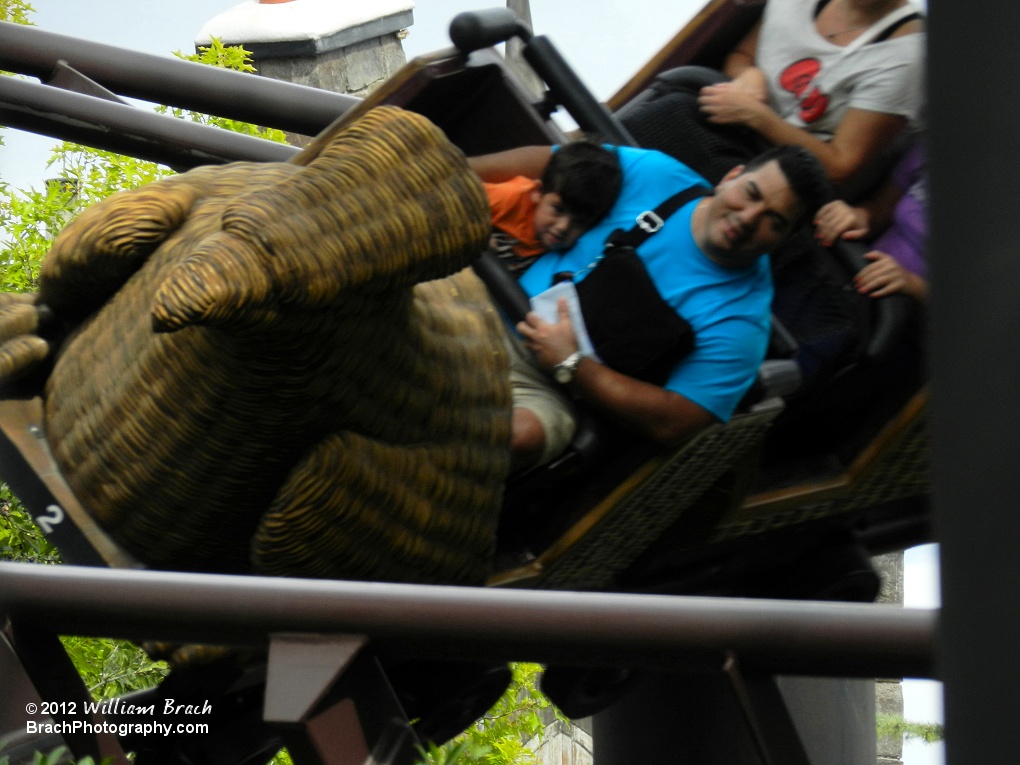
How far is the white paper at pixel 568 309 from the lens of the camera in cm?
152

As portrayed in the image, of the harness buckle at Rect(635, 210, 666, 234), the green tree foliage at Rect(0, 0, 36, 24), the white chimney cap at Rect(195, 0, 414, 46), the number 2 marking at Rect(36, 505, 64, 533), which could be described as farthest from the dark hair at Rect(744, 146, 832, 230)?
the white chimney cap at Rect(195, 0, 414, 46)

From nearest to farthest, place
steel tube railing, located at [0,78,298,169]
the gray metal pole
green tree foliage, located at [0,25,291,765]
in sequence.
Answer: the gray metal pole
steel tube railing, located at [0,78,298,169]
green tree foliage, located at [0,25,291,765]

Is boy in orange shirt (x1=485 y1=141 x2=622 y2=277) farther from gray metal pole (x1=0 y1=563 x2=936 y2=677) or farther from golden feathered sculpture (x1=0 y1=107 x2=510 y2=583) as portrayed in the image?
gray metal pole (x1=0 y1=563 x2=936 y2=677)

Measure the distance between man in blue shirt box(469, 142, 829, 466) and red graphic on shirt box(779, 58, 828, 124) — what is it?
0.54 feet

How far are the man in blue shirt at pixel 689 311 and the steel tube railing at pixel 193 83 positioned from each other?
73cm

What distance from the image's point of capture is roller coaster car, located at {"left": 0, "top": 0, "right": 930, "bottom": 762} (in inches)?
61.6

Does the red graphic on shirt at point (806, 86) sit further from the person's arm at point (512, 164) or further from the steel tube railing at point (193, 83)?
the steel tube railing at point (193, 83)

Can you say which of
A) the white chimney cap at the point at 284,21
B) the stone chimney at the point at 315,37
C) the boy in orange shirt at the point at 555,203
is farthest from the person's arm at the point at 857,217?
the white chimney cap at the point at 284,21

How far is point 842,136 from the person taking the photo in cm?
165

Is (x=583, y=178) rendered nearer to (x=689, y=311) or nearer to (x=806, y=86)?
(x=689, y=311)

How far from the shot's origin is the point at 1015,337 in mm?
333

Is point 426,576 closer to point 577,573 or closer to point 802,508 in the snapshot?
point 577,573

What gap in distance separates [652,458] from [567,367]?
0.15m

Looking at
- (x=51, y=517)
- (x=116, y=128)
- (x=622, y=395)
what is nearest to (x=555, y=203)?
(x=622, y=395)
